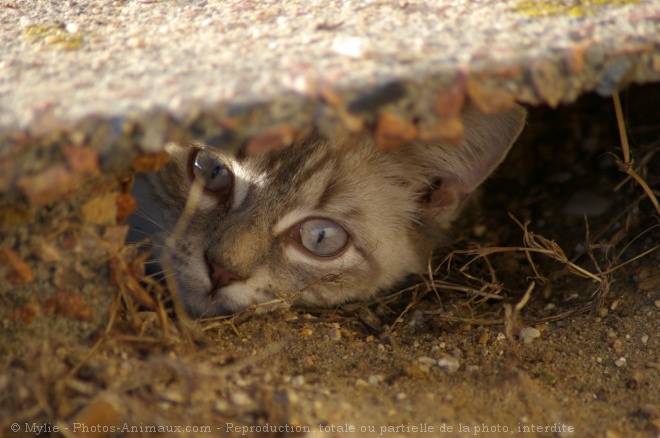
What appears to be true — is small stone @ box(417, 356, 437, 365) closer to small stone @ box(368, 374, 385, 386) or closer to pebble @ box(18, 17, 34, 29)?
small stone @ box(368, 374, 385, 386)

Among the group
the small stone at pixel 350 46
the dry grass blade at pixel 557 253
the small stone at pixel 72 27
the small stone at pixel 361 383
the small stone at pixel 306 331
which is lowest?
the dry grass blade at pixel 557 253

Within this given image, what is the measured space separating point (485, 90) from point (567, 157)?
211 cm

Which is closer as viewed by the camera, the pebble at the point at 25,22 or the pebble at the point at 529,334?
the pebble at the point at 25,22

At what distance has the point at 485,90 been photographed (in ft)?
4.83

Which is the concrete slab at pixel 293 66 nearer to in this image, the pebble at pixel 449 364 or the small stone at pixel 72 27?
the small stone at pixel 72 27

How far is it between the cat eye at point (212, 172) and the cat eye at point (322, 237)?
32 centimetres

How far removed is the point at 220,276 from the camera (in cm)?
219

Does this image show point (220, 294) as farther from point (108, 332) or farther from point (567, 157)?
point (567, 157)

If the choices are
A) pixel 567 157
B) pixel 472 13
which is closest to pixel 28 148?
pixel 472 13

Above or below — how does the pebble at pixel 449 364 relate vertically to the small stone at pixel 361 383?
below

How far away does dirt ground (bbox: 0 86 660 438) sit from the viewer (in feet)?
4.89

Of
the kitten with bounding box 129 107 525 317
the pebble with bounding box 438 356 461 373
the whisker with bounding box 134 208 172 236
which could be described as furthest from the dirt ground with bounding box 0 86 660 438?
the whisker with bounding box 134 208 172 236

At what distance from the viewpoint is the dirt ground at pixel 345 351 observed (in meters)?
1.49

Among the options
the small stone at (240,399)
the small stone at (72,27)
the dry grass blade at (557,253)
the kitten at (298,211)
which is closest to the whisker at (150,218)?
the kitten at (298,211)
